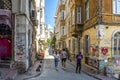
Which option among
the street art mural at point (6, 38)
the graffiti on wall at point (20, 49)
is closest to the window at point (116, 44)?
the graffiti on wall at point (20, 49)

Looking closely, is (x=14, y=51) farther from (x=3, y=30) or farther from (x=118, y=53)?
(x=118, y=53)

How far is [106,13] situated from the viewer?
2134 cm

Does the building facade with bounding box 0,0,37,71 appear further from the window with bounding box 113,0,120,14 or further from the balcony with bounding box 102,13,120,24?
the window with bounding box 113,0,120,14

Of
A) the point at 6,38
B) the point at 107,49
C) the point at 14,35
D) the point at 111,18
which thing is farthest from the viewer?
the point at 111,18

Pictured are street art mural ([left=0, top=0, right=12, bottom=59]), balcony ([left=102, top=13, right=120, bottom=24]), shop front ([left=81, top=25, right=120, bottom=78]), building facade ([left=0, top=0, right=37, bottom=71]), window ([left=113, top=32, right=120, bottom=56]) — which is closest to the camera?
building facade ([left=0, top=0, right=37, bottom=71])

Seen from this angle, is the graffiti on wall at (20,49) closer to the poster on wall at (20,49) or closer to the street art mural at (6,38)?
the poster on wall at (20,49)

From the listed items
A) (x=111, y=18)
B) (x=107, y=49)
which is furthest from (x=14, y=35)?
(x=111, y=18)

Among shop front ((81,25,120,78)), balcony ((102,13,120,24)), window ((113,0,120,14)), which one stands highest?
window ((113,0,120,14))

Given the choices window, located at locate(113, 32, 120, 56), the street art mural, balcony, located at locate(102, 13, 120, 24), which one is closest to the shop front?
window, located at locate(113, 32, 120, 56)

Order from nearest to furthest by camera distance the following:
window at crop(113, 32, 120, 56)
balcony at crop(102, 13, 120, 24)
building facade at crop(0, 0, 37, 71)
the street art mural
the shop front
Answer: building facade at crop(0, 0, 37, 71) < the street art mural < the shop front < balcony at crop(102, 13, 120, 24) < window at crop(113, 32, 120, 56)

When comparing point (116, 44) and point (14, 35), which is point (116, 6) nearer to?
point (116, 44)

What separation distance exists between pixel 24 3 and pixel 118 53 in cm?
857

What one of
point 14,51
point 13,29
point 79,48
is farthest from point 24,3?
point 79,48

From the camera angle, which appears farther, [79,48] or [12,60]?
[79,48]
